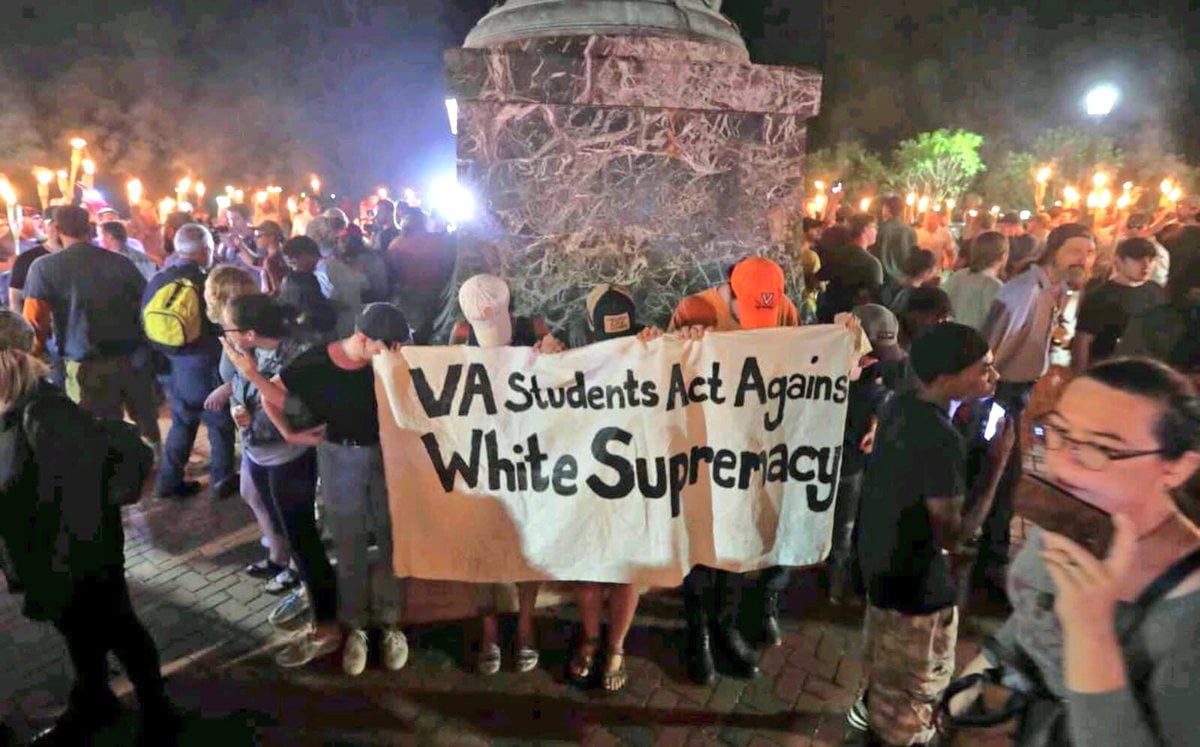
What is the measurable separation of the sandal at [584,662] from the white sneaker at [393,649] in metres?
0.88

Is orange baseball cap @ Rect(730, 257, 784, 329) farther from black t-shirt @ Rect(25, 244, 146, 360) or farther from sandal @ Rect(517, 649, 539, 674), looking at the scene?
black t-shirt @ Rect(25, 244, 146, 360)

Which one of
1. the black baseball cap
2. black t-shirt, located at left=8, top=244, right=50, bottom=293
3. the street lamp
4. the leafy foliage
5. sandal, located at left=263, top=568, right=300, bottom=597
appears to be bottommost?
sandal, located at left=263, top=568, right=300, bottom=597

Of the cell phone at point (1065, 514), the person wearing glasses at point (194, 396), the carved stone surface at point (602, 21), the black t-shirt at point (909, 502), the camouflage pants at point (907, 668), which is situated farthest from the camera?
the person wearing glasses at point (194, 396)

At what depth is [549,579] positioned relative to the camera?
3.63 metres

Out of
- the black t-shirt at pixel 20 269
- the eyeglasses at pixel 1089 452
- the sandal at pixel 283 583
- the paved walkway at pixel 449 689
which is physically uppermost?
the black t-shirt at pixel 20 269

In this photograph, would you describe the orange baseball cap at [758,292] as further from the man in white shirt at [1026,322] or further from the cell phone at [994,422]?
the man in white shirt at [1026,322]

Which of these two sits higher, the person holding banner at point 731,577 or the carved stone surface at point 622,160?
the carved stone surface at point 622,160

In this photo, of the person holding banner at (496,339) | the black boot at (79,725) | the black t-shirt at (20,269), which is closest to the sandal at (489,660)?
the person holding banner at (496,339)

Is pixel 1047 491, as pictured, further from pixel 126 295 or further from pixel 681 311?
pixel 126 295

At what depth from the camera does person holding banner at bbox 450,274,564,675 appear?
357cm

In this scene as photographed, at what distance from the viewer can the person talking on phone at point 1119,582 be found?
133 cm

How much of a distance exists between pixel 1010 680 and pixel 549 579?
2266 mm

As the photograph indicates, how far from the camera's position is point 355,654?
149 inches

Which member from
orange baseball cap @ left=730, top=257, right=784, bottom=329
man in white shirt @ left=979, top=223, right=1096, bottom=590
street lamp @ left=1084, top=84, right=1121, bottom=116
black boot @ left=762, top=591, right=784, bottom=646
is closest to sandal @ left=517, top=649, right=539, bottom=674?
black boot @ left=762, top=591, right=784, bottom=646
